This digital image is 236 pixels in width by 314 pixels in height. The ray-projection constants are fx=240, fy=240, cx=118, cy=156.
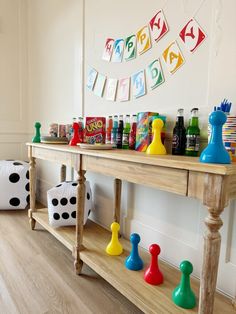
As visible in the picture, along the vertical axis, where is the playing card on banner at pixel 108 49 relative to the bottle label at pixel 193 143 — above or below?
above

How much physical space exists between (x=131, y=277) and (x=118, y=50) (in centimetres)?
135

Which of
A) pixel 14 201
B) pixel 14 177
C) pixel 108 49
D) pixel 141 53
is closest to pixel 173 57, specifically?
pixel 141 53

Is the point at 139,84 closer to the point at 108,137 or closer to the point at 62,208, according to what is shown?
the point at 108,137

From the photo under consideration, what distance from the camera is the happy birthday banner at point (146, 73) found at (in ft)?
3.74

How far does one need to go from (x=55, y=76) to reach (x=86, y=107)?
2.31ft

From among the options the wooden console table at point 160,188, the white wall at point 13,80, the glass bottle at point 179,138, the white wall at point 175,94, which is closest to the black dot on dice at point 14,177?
the white wall at point 13,80

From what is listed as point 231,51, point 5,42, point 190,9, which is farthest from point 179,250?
point 5,42

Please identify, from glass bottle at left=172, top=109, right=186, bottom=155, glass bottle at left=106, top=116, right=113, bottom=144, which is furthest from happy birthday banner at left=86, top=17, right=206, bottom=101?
glass bottle at left=172, top=109, right=186, bottom=155

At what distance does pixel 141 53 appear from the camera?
4.64 feet

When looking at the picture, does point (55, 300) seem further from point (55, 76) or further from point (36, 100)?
point (36, 100)

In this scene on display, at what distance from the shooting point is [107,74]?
1.69m

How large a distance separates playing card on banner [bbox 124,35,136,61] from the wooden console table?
0.68 meters

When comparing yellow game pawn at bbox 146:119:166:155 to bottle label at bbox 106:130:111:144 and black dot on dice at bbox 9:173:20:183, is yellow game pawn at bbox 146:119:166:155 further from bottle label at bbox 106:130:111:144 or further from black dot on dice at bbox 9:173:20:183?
black dot on dice at bbox 9:173:20:183

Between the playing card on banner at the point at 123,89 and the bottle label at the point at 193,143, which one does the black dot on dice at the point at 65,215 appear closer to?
the playing card on banner at the point at 123,89
